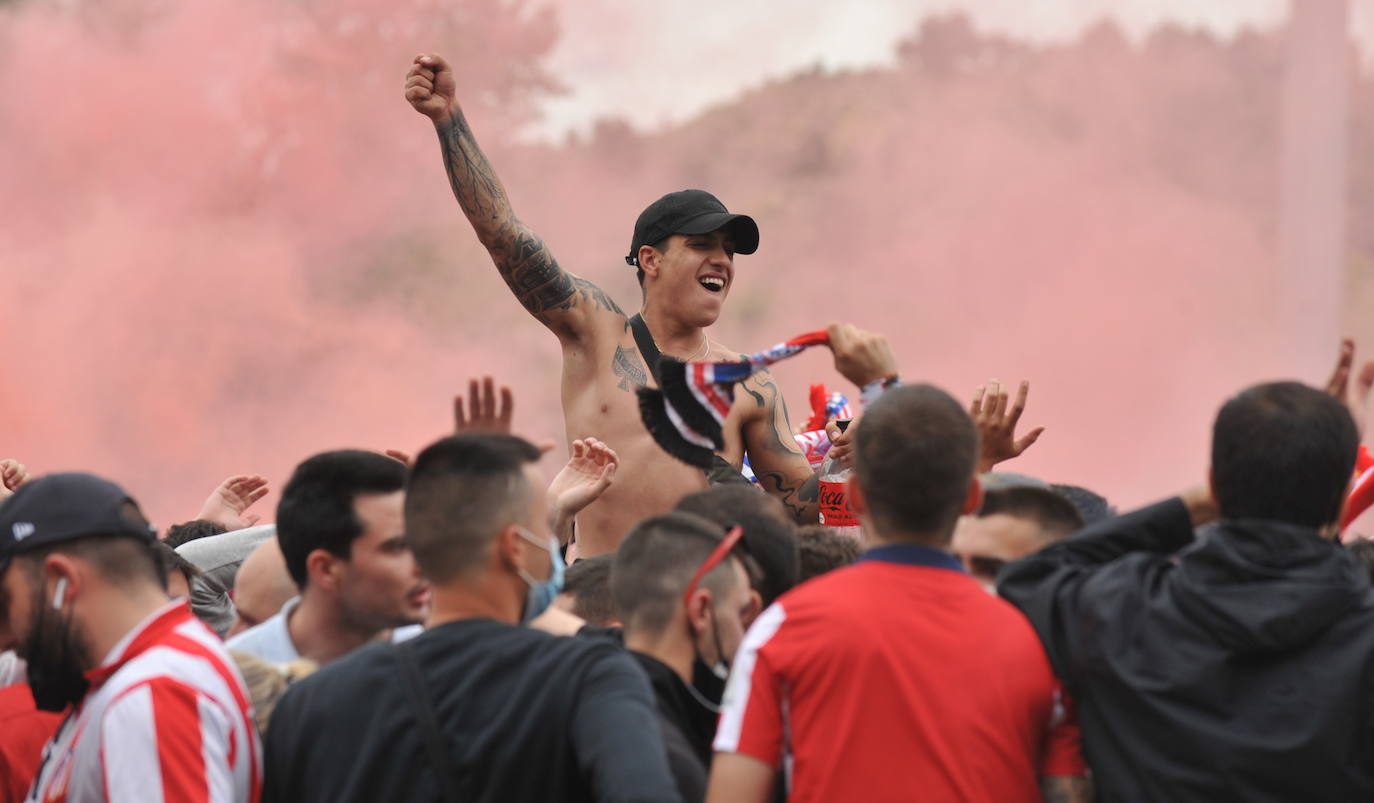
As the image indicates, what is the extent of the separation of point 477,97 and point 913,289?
5584 mm

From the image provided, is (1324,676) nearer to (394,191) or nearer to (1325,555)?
(1325,555)

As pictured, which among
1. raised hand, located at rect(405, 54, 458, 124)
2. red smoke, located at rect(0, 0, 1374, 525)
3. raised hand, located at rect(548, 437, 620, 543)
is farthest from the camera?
red smoke, located at rect(0, 0, 1374, 525)

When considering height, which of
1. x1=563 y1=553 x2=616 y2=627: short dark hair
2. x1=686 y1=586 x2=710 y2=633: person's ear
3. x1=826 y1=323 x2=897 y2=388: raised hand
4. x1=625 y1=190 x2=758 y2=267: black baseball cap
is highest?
x1=625 y1=190 x2=758 y2=267: black baseball cap

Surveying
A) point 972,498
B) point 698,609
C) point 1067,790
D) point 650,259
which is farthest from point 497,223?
point 1067,790

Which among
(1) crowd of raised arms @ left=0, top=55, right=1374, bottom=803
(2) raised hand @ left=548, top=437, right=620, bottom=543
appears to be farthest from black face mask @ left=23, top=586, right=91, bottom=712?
(2) raised hand @ left=548, top=437, right=620, bottom=543

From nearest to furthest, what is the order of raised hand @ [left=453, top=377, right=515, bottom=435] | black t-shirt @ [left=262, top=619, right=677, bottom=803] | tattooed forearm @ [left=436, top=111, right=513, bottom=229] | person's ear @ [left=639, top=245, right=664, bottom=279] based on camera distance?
1. black t-shirt @ [left=262, top=619, right=677, bottom=803]
2. raised hand @ [left=453, top=377, right=515, bottom=435]
3. tattooed forearm @ [left=436, top=111, right=513, bottom=229]
4. person's ear @ [left=639, top=245, right=664, bottom=279]

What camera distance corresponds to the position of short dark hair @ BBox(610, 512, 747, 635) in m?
3.10

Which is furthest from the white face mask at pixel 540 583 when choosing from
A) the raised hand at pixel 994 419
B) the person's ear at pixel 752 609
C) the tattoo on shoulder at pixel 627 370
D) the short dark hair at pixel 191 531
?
the short dark hair at pixel 191 531

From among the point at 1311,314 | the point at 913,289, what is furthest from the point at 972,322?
the point at 1311,314

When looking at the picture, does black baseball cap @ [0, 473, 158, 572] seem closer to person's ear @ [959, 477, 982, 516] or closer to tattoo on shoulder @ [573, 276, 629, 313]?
person's ear @ [959, 477, 982, 516]

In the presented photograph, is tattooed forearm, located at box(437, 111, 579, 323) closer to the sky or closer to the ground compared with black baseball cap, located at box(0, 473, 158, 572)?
closer to the sky

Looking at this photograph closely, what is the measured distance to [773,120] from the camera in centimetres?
1958

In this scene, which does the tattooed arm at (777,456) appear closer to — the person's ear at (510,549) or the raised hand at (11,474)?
the raised hand at (11,474)

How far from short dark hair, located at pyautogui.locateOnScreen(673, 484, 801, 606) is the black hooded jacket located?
2.82 ft
